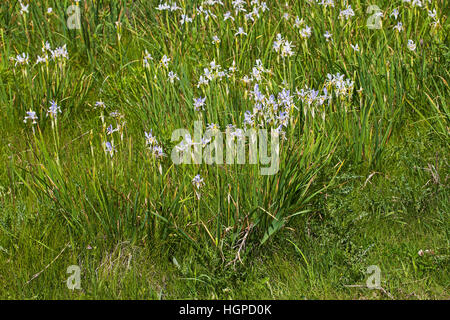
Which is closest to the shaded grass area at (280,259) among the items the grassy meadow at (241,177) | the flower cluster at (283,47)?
the grassy meadow at (241,177)

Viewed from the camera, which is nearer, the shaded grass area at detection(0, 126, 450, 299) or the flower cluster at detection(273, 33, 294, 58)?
the shaded grass area at detection(0, 126, 450, 299)

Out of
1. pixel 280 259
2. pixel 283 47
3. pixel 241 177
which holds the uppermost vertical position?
pixel 283 47

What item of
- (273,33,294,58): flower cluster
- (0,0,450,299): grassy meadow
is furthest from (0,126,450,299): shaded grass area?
(273,33,294,58): flower cluster

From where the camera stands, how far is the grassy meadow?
278 centimetres

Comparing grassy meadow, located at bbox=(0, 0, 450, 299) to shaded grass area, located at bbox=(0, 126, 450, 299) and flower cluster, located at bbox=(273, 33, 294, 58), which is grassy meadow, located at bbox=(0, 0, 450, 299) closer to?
shaded grass area, located at bbox=(0, 126, 450, 299)

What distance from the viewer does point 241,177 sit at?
2.85 m

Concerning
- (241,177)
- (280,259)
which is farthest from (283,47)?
(280,259)

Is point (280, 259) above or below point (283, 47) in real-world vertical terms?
below

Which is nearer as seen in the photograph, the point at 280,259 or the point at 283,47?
the point at 280,259

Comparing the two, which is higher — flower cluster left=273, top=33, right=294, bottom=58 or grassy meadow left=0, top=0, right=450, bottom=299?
flower cluster left=273, top=33, right=294, bottom=58

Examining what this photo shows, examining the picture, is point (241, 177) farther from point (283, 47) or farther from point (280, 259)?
point (283, 47)

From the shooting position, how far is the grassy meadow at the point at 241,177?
2777mm

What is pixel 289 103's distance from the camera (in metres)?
3.17

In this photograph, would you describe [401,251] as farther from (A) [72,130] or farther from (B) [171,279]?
(A) [72,130]
